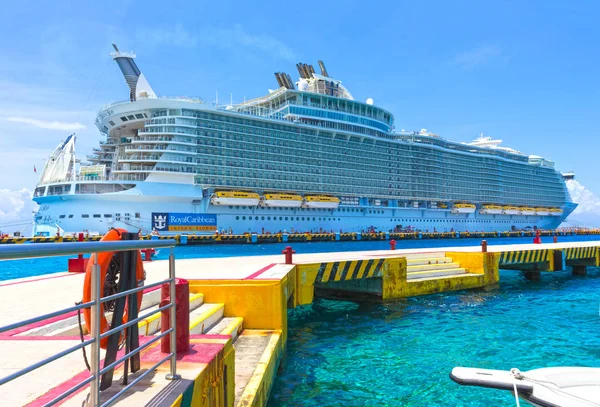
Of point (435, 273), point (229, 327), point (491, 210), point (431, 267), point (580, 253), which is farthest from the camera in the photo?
point (491, 210)

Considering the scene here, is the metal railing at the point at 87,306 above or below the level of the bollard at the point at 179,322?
above

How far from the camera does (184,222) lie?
44.2m

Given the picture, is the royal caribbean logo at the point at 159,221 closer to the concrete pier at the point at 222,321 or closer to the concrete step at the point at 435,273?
the concrete pier at the point at 222,321

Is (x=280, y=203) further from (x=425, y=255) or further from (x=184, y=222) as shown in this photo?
(x=425, y=255)

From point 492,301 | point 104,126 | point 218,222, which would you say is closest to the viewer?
point 492,301

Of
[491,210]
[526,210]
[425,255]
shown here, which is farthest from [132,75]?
[526,210]

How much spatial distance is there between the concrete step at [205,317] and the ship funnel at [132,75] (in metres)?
48.9

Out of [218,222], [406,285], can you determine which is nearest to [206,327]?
[406,285]

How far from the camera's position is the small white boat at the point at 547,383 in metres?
3.16

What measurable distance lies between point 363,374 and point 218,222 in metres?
41.6

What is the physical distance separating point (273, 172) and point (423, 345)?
48327mm

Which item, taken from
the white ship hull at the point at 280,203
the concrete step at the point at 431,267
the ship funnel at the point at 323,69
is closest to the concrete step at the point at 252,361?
the concrete step at the point at 431,267

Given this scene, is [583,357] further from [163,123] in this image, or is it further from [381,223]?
[381,223]

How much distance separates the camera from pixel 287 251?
1073 centimetres
